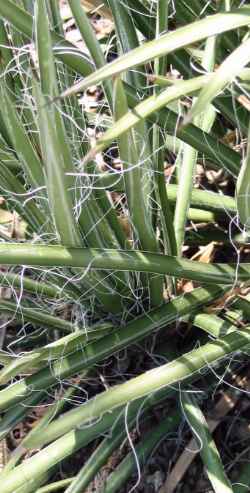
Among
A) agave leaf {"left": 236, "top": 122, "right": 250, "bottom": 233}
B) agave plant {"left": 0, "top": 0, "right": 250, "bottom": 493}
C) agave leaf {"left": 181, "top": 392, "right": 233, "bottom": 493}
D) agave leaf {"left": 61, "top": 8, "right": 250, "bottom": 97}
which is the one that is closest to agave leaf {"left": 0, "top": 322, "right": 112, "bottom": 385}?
agave plant {"left": 0, "top": 0, "right": 250, "bottom": 493}

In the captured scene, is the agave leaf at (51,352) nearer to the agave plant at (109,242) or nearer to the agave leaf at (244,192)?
the agave plant at (109,242)

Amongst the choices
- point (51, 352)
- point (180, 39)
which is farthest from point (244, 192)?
point (51, 352)

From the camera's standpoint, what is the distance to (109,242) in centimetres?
89

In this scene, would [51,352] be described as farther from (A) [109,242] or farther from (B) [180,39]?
(B) [180,39]

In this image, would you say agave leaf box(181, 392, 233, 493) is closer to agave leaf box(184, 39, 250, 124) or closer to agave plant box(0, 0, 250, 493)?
agave plant box(0, 0, 250, 493)

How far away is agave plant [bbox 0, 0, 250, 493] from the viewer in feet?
2.32

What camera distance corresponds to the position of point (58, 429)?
736 millimetres

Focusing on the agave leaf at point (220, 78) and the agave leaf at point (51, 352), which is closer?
the agave leaf at point (220, 78)

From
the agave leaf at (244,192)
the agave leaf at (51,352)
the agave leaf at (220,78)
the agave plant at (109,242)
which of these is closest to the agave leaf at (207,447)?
the agave plant at (109,242)

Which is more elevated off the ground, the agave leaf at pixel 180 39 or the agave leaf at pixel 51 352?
the agave leaf at pixel 180 39

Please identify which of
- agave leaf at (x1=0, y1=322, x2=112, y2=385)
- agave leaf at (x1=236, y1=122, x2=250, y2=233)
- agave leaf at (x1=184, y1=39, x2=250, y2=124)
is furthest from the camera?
agave leaf at (x1=0, y1=322, x2=112, y2=385)

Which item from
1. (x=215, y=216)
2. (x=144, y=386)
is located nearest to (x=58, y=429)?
(x=144, y=386)

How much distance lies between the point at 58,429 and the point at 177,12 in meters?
0.58

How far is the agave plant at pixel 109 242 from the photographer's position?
0.71m
